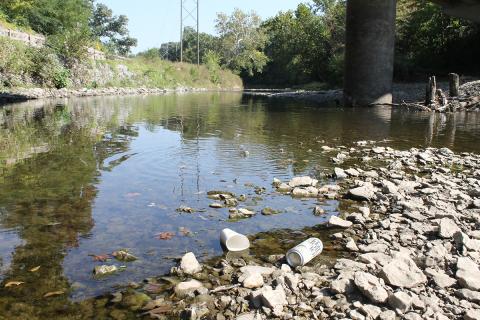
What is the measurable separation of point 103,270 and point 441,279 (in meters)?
2.78

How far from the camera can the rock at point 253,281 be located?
12.0 ft

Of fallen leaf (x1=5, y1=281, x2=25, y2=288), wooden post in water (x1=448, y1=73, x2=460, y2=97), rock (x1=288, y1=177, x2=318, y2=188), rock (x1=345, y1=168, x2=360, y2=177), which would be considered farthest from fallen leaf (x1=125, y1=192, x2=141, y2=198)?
wooden post in water (x1=448, y1=73, x2=460, y2=97)

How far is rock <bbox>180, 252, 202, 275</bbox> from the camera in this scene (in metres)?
3.92

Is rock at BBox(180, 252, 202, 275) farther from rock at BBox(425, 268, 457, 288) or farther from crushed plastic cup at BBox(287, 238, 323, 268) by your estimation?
rock at BBox(425, 268, 457, 288)

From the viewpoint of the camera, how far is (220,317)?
3.26 m

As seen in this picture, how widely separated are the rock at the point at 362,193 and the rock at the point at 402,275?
2.33 metres

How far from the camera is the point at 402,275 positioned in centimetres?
359

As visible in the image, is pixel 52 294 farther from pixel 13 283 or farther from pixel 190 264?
pixel 190 264

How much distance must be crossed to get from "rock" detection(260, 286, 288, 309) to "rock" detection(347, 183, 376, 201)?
115 inches

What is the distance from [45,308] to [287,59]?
215 ft

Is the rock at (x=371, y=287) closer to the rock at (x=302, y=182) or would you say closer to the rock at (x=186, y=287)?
the rock at (x=186, y=287)

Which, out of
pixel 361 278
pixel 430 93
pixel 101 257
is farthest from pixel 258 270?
pixel 430 93

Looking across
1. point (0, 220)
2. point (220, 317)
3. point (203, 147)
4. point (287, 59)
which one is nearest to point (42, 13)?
point (287, 59)

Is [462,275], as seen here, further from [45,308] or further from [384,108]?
[384,108]
